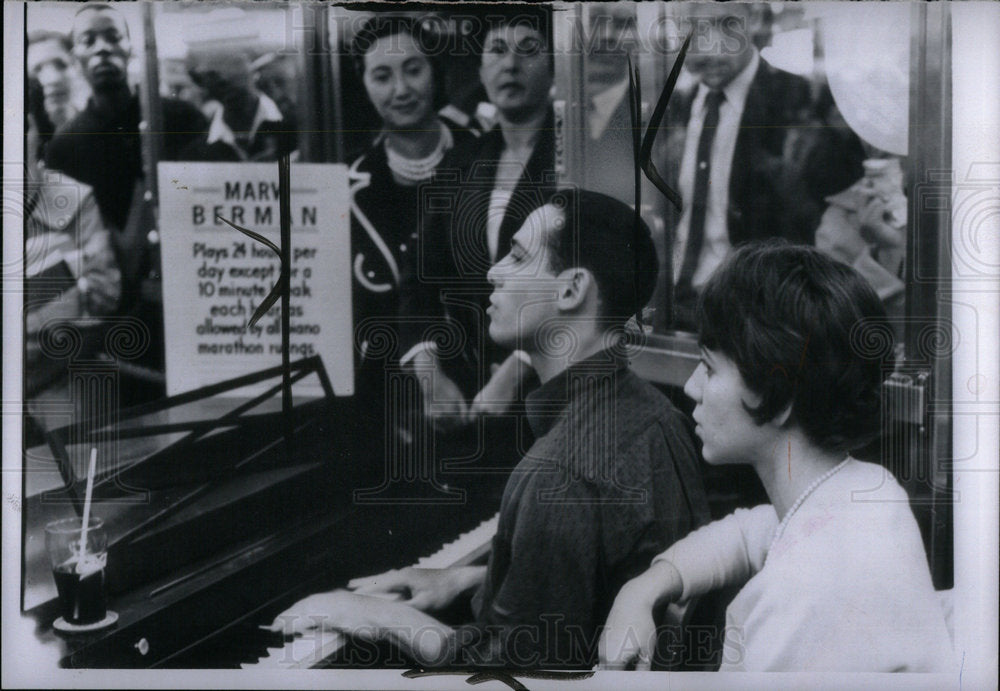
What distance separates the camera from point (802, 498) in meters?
1.94

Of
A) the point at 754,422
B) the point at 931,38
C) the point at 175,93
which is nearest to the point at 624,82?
the point at 931,38

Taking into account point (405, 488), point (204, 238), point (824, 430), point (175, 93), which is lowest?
point (405, 488)

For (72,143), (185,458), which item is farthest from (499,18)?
(185,458)

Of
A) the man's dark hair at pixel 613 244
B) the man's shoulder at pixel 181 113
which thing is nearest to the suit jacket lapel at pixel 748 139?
the man's dark hair at pixel 613 244

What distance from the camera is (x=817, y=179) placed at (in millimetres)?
1935

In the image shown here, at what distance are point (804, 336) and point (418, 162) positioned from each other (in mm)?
1015

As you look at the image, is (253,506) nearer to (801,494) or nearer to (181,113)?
Answer: (181,113)

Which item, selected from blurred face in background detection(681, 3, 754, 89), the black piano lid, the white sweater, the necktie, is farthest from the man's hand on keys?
Answer: blurred face in background detection(681, 3, 754, 89)

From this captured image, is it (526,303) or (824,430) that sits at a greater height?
(526,303)

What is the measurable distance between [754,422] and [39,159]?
6.10 feet

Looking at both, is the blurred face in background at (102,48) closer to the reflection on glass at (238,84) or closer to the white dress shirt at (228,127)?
the reflection on glass at (238,84)

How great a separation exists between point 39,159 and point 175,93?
0.37 meters

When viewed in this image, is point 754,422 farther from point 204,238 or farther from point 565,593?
point 204,238

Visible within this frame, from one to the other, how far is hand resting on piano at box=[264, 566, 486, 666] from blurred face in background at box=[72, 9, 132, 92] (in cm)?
136
